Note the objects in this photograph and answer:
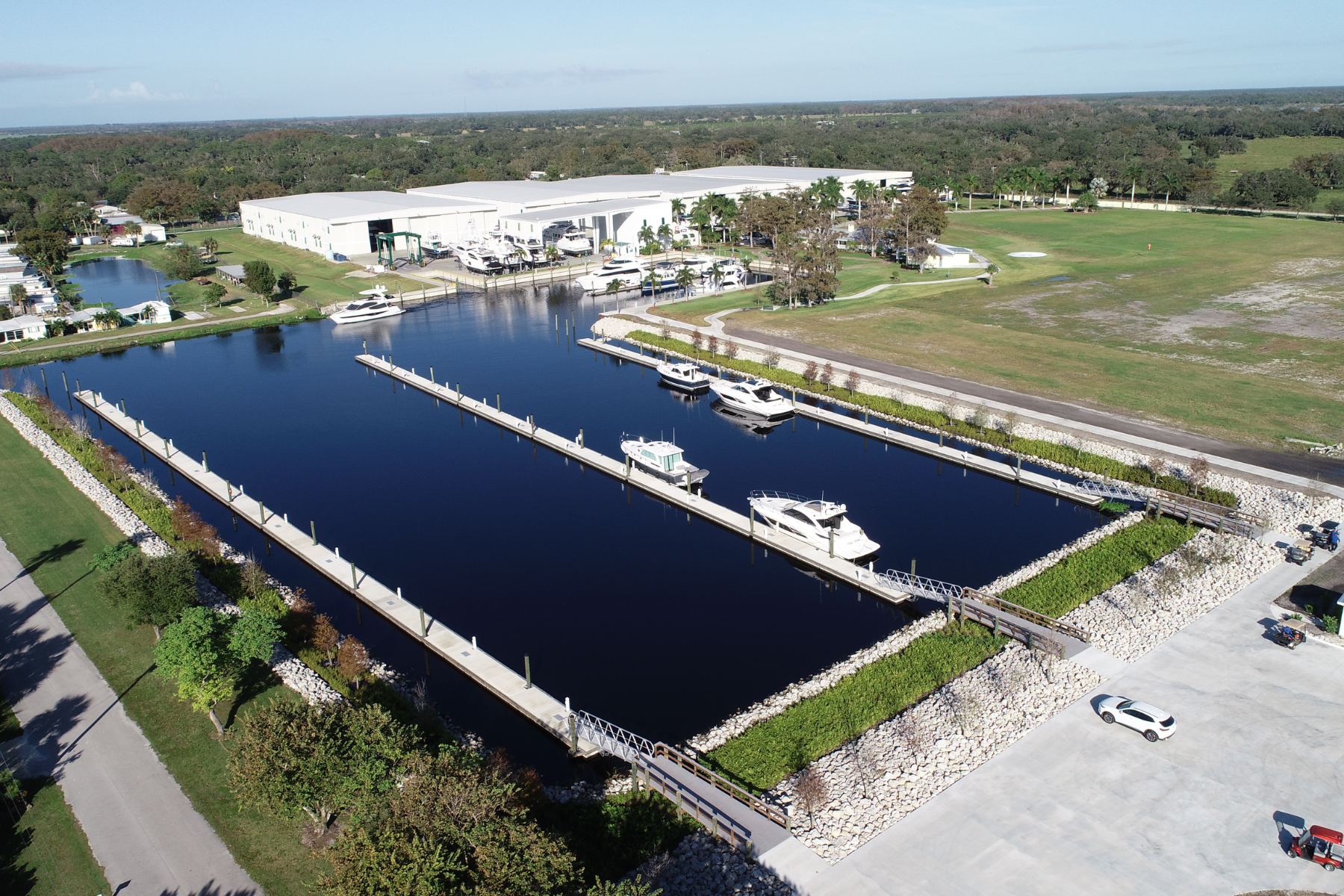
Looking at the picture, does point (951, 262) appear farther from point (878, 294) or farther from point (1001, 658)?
point (1001, 658)

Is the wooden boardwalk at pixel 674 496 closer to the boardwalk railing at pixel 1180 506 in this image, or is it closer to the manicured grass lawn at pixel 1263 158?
the boardwalk railing at pixel 1180 506

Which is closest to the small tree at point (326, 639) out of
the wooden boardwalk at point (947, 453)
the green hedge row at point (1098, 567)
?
the green hedge row at point (1098, 567)

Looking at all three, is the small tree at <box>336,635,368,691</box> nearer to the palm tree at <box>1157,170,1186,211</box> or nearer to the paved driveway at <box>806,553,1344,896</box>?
the paved driveway at <box>806,553,1344,896</box>

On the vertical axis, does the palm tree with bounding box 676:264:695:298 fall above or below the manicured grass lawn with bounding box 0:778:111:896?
above

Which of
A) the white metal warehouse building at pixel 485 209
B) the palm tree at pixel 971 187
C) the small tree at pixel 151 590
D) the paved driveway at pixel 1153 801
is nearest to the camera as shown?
the paved driveway at pixel 1153 801

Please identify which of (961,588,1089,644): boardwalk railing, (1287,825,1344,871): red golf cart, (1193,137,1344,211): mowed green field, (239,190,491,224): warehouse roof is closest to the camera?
(1287,825,1344,871): red golf cart

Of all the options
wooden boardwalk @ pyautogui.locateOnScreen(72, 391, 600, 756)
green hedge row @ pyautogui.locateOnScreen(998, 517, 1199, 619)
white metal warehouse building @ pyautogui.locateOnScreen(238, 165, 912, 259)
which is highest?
white metal warehouse building @ pyautogui.locateOnScreen(238, 165, 912, 259)

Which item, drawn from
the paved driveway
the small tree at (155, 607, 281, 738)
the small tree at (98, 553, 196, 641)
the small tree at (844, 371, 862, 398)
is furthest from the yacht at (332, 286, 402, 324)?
the paved driveway
